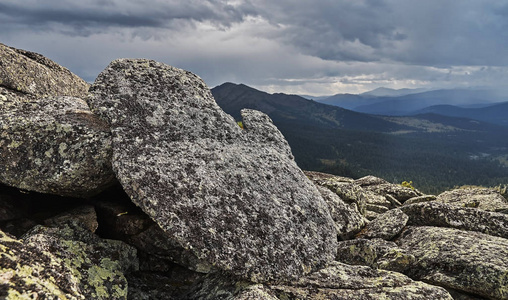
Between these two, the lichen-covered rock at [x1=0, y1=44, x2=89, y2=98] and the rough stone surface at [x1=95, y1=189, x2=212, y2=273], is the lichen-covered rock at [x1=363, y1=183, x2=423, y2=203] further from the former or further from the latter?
the lichen-covered rock at [x1=0, y1=44, x2=89, y2=98]

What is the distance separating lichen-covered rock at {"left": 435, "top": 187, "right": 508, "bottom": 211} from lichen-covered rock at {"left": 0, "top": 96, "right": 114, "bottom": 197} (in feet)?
71.9

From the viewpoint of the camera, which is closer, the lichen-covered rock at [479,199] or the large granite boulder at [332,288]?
the large granite boulder at [332,288]

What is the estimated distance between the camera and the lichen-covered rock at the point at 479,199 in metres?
20.6

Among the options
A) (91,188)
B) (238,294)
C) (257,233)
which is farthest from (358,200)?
(91,188)

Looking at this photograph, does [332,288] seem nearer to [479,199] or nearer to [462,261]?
[462,261]

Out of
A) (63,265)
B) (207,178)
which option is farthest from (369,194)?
(63,265)

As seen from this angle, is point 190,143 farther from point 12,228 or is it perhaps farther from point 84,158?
point 12,228

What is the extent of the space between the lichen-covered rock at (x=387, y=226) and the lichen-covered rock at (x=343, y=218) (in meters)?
0.46

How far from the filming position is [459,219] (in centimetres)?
1563

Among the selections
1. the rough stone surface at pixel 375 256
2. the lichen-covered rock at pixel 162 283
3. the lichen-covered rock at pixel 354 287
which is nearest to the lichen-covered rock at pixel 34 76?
the lichen-covered rock at pixel 162 283

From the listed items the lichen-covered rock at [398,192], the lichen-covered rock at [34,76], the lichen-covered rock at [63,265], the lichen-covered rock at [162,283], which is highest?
the lichen-covered rock at [34,76]

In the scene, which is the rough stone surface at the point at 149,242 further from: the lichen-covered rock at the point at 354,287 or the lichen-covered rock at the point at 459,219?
the lichen-covered rock at the point at 459,219

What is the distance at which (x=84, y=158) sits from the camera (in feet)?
34.2

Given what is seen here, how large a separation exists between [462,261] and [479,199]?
43.9ft
